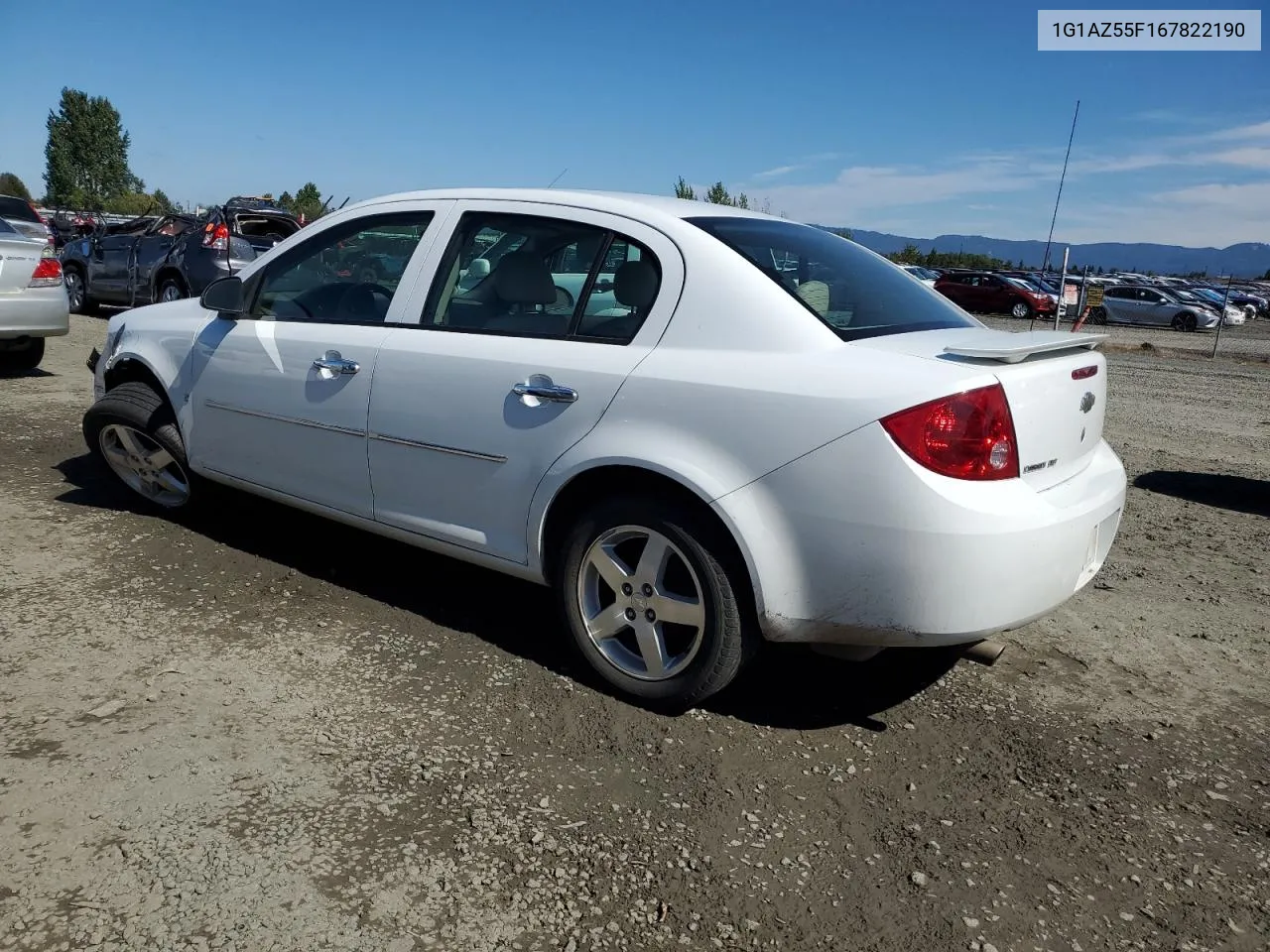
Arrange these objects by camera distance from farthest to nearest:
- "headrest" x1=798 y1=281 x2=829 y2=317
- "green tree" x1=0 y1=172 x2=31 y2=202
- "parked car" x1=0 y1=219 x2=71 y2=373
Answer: "green tree" x1=0 y1=172 x2=31 y2=202 < "parked car" x1=0 y1=219 x2=71 y2=373 < "headrest" x1=798 y1=281 x2=829 y2=317

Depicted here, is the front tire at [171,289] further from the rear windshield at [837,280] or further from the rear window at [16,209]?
the rear windshield at [837,280]

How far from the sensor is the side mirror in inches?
179

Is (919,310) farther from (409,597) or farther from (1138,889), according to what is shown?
(409,597)

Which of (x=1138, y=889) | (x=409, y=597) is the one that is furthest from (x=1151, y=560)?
(x=409, y=597)

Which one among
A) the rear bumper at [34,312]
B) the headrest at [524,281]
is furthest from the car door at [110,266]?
the headrest at [524,281]

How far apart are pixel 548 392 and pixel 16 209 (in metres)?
22.9

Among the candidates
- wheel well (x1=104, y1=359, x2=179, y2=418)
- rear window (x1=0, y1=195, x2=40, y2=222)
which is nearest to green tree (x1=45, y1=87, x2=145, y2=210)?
rear window (x1=0, y1=195, x2=40, y2=222)

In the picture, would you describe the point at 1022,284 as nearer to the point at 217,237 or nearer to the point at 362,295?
the point at 217,237

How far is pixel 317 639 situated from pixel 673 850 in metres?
1.77

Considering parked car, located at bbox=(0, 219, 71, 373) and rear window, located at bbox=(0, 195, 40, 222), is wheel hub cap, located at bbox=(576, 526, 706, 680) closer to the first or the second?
parked car, located at bbox=(0, 219, 71, 373)

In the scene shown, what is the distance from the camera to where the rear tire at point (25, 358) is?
952cm

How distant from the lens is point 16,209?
21797mm

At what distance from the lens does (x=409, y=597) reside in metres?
4.33

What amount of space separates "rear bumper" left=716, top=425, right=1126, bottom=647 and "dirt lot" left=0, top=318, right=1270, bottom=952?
48cm
